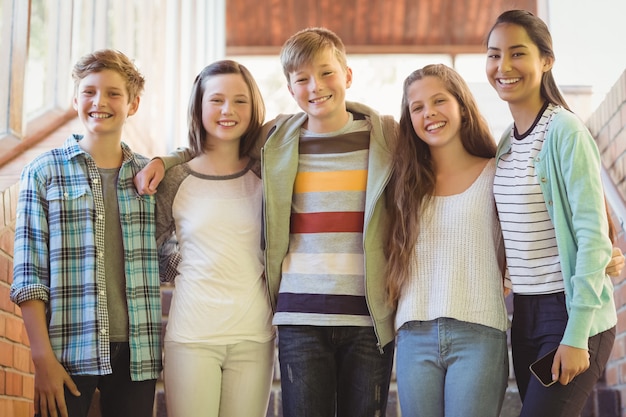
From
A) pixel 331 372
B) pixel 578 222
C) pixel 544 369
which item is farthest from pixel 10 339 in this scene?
pixel 578 222

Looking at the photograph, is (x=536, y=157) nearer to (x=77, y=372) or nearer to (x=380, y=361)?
(x=380, y=361)

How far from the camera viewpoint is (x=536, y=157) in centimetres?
163

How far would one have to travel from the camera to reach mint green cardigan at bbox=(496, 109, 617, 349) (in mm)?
Result: 1472

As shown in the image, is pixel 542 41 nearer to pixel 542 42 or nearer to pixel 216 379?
pixel 542 42

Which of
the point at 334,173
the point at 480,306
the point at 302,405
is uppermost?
the point at 334,173

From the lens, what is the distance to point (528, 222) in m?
1.63

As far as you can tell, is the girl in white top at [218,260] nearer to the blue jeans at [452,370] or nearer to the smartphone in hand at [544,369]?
the blue jeans at [452,370]

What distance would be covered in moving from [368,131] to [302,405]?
0.72 meters

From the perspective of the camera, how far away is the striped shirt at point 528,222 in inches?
62.6

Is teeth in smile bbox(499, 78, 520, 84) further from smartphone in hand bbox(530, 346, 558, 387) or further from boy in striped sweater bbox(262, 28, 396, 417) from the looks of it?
smartphone in hand bbox(530, 346, 558, 387)

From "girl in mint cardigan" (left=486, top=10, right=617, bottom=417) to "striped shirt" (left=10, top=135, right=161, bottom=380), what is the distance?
88 cm

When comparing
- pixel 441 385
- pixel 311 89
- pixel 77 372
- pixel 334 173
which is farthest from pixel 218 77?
pixel 441 385

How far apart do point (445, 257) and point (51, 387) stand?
951 mm

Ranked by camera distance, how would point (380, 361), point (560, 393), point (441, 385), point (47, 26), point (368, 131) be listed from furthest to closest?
1. point (47, 26)
2. point (368, 131)
3. point (380, 361)
4. point (441, 385)
5. point (560, 393)
